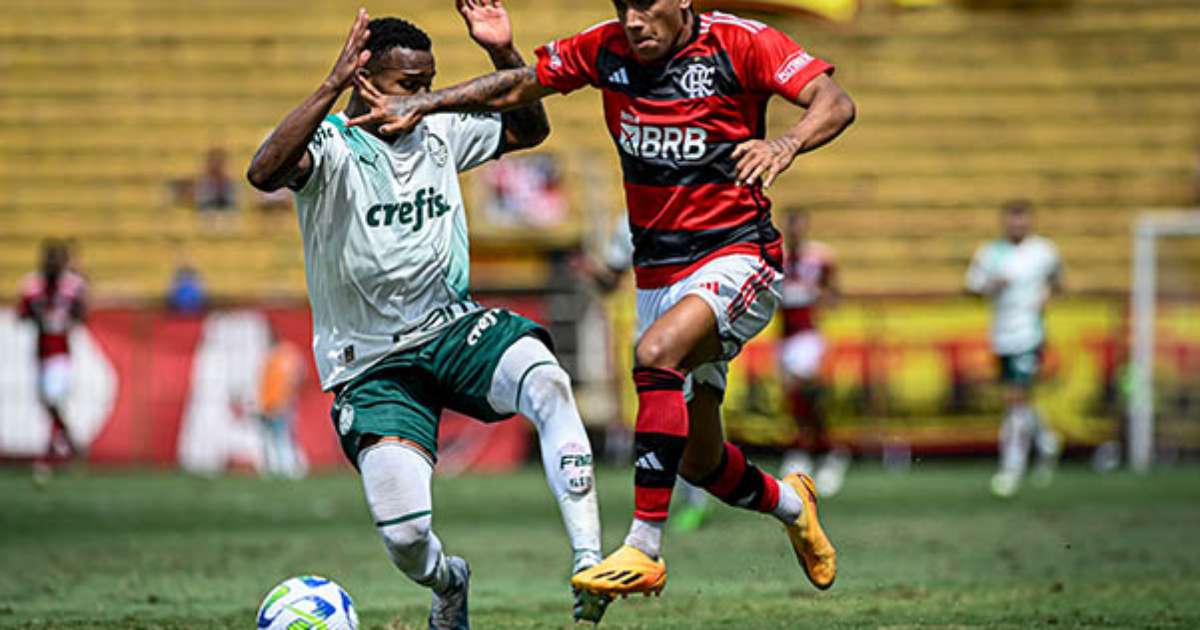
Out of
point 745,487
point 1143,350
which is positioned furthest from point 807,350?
point 745,487

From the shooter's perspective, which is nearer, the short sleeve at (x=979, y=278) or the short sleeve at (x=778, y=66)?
the short sleeve at (x=778, y=66)

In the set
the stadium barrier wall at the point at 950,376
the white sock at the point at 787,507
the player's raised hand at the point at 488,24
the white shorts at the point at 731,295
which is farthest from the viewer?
the stadium barrier wall at the point at 950,376

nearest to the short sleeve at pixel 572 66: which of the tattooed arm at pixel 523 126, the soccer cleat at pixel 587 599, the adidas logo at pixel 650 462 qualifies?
the tattooed arm at pixel 523 126

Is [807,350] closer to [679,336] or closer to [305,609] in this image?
[679,336]

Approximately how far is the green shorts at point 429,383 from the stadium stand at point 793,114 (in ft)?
51.4

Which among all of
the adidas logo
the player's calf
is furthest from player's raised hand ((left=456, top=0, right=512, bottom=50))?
the player's calf

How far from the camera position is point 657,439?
691 cm

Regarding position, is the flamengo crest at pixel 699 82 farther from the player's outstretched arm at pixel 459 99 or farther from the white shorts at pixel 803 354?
the white shorts at pixel 803 354

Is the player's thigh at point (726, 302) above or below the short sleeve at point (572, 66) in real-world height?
below

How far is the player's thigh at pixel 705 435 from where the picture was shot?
309 inches

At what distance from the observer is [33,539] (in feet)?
42.6

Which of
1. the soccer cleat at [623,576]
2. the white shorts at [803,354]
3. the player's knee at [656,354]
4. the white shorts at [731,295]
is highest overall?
the white shorts at [731,295]

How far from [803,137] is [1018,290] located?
11.7m

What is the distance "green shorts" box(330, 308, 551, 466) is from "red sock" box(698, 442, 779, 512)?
1105mm
